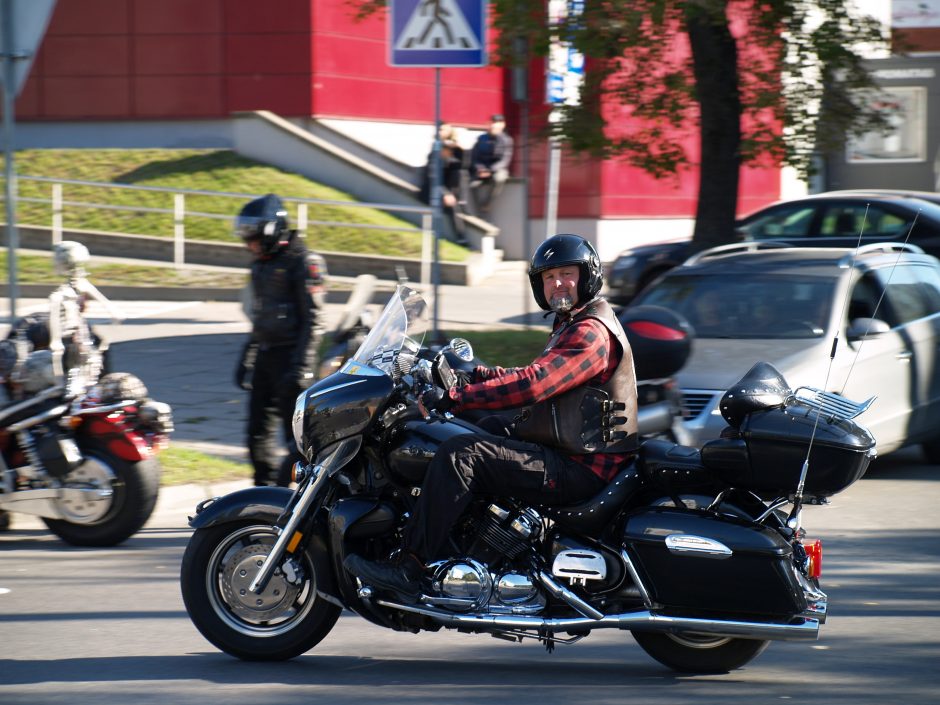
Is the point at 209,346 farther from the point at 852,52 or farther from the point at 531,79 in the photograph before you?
the point at 531,79

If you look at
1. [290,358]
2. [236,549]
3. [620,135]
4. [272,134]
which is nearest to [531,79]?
[272,134]

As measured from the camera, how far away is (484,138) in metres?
22.0

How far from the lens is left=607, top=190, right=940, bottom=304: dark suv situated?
50.6 feet

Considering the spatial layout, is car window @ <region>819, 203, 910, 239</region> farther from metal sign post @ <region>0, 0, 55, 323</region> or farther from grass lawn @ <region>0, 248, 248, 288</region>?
metal sign post @ <region>0, 0, 55, 323</region>

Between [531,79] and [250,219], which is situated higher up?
[531,79]

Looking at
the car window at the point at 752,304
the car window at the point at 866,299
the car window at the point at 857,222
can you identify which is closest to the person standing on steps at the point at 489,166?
the car window at the point at 857,222

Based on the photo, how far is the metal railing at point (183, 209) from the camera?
18.8 m

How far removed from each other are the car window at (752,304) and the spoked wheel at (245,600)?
4.96 metres

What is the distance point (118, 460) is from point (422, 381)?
306 cm

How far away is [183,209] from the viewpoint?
65.7 feet

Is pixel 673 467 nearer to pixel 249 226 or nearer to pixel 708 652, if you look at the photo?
pixel 708 652

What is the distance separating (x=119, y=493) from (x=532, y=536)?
3269mm

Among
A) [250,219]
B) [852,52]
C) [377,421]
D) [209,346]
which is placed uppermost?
[852,52]

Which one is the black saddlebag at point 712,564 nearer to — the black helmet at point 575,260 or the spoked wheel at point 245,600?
the black helmet at point 575,260
